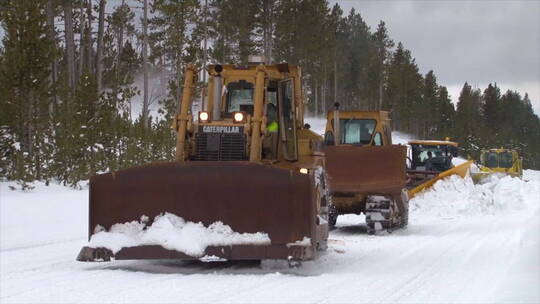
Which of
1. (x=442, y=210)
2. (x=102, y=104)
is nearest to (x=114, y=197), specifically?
(x=442, y=210)

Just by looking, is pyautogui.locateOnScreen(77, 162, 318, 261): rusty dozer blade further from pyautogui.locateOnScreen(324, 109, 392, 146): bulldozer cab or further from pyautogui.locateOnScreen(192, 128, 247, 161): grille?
pyautogui.locateOnScreen(324, 109, 392, 146): bulldozer cab

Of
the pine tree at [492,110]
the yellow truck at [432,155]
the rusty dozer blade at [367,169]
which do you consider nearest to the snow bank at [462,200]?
the yellow truck at [432,155]

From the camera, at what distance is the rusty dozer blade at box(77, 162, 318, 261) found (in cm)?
823

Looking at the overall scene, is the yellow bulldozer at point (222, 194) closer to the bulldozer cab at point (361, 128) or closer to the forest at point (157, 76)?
the forest at point (157, 76)

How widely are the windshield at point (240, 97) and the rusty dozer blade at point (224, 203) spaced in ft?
5.39

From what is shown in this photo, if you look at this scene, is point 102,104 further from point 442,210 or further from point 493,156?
point 493,156

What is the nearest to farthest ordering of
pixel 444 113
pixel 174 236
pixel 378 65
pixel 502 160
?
1. pixel 174 236
2. pixel 502 160
3. pixel 378 65
4. pixel 444 113

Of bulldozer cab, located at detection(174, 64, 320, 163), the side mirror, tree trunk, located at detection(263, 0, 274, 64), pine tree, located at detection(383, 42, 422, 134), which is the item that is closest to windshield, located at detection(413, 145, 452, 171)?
the side mirror

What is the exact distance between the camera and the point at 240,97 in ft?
32.4

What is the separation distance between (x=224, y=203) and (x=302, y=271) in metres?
1.33

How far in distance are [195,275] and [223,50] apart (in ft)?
141

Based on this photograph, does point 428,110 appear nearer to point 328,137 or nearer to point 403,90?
point 403,90

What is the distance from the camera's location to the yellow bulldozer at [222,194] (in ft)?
27.0

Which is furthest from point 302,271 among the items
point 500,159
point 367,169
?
point 500,159
